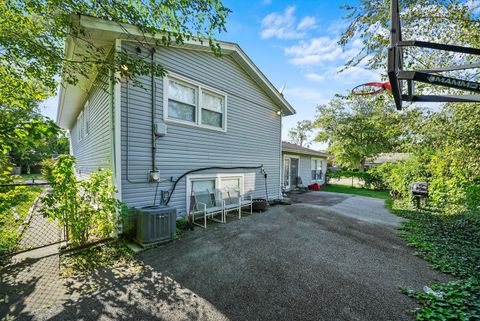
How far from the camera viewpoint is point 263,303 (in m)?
2.49

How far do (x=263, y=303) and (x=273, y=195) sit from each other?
6.64 meters

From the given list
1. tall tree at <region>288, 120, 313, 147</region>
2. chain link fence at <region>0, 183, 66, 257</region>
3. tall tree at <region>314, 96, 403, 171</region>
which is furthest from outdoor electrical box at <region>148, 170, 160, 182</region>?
tall tree at <region>288, 120, 313, 147</region>

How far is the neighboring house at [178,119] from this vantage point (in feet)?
14.6

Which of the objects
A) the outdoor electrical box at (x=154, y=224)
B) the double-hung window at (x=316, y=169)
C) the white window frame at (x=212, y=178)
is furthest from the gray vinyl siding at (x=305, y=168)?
the outdoor electrical box at (x=154, y=224)

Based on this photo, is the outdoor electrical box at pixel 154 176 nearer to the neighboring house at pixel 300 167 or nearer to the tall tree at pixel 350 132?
the neighboring house at pixel 300 167

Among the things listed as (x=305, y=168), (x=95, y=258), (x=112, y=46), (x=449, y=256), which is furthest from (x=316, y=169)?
(x=95, y=258)

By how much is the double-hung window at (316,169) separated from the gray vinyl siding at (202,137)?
8229mm

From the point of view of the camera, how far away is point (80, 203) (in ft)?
12.8

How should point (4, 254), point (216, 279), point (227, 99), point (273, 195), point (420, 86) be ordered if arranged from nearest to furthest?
1. point (216, 279)
2. point (4, 254)
3. point (420, 86)
4. point (227, 99)
5. point (273, 195)

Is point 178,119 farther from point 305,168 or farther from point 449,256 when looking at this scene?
point 305,168

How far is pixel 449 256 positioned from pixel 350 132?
1950 cm

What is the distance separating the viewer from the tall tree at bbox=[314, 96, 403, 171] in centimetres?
2033

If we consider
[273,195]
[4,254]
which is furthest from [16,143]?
[273,195]

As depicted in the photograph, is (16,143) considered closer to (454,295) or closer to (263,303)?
(263,303)
